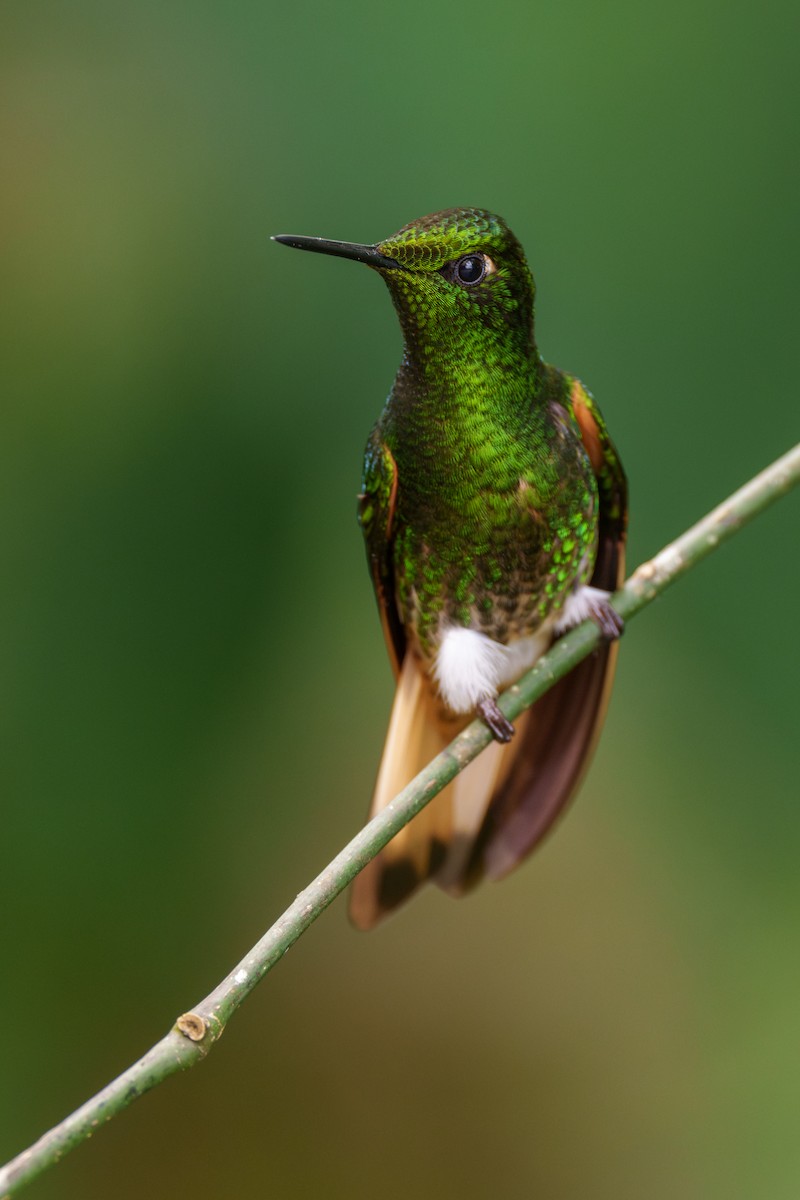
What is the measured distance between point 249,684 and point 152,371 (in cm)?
69

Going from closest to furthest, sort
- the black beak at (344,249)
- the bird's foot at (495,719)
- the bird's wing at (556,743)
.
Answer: the black beak at (344,249) → the bird's foot at (495,719) → the bird's wing at (556,743)

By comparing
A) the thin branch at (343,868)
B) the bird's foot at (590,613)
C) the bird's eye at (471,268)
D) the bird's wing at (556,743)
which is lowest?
the bird's wing at (556,743)

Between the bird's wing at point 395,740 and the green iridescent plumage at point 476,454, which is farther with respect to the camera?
the bird's wing at point 395,740

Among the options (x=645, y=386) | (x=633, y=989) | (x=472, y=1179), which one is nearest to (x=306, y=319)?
(x=645, y=386)

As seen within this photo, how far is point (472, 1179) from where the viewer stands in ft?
8.18

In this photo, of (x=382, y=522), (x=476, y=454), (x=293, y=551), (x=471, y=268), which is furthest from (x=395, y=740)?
(x=471, y=268)

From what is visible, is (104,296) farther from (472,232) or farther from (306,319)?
(472,232)

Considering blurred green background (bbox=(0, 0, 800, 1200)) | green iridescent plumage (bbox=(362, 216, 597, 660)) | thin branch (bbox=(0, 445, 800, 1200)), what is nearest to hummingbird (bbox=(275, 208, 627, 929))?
green iridescent plumage (bbox=(362, 216, 597, 660))

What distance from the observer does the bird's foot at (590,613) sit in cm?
178

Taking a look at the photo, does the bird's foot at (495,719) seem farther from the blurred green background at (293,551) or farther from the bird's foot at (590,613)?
the blurred green background at (293,551)

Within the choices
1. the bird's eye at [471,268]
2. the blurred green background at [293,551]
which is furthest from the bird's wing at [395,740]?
the blurred green background at [293,551]

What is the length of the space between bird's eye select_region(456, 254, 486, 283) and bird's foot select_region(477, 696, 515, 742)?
22.7 inches

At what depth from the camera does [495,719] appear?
1.68m

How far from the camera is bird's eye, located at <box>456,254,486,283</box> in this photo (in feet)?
4.80
